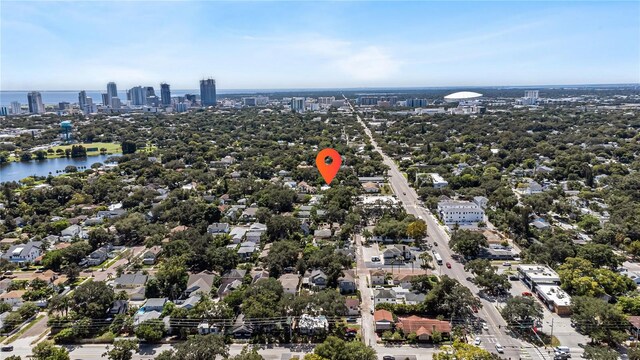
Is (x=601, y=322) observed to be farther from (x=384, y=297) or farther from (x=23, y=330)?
(x=23, y=330)

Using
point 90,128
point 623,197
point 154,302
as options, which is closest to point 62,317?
point 154,302

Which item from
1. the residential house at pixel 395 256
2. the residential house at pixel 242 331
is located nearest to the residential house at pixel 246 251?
the residential house at pixel 242 331

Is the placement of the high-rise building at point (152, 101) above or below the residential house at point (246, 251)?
above

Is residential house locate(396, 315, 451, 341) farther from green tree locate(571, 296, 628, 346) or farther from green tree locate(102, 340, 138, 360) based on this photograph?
green tree locate(102, 340, 138, 360)

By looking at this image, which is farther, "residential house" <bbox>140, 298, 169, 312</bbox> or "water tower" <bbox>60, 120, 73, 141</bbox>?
"water tower" <bbox>60, 120, 73, 141</bbox>

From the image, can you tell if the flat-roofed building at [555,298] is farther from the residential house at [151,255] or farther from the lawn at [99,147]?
the lawn at [99,147]

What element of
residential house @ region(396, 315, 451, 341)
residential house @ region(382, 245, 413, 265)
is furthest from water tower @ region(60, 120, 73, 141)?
residential house @ region(396, 315, 451, 341)

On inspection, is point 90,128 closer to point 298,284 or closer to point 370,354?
point 298,284
